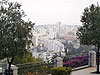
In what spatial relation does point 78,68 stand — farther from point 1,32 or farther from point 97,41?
point 1,32

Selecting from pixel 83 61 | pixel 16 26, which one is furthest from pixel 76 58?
pixel 16 26

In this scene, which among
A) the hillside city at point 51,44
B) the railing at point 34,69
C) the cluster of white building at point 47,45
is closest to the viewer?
the railing at point 34,69

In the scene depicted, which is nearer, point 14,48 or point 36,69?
→ point 14,48

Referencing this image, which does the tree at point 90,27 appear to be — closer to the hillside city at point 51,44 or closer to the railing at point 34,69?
the hillside city at point 51,44

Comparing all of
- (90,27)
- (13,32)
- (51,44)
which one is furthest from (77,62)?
(51,44)

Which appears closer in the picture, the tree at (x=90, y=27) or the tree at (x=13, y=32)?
the tree at (x=13, y=32)

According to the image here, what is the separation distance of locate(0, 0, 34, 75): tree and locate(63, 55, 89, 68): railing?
19.3 feet

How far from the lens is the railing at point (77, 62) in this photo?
1617 cm

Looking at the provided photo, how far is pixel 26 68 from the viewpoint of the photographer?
43.8ft

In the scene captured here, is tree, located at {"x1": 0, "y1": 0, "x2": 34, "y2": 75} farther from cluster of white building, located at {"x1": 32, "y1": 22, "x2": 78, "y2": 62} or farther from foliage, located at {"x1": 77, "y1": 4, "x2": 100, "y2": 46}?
cluster of white building, located at {"x1": 32, "y1": 22, "x2": 78, "y2": 62}

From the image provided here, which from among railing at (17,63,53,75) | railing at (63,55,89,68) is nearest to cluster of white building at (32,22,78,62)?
railing at (63,55,89,68)

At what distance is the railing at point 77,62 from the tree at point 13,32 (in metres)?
5.88

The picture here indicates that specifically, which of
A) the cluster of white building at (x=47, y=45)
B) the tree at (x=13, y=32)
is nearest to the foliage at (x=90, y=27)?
the tree at (x=13, y=32)

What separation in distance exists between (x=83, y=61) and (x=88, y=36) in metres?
4.70
